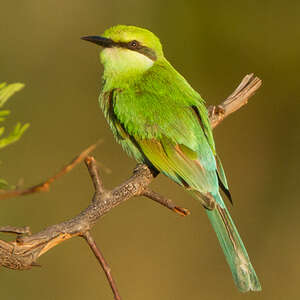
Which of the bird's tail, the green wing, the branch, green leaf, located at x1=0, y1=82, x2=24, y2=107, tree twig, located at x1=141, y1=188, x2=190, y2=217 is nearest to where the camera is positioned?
green leaf, located at x1=0, y1=82, x2=24, y2=107

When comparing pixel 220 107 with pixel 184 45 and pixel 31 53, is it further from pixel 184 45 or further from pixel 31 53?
pixel 31 53

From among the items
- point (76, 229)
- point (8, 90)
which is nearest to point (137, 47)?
point (76, 229)

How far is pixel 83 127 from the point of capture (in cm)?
371

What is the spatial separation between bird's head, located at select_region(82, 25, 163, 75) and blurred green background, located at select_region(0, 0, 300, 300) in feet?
3.68

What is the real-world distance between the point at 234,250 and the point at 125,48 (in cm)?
97

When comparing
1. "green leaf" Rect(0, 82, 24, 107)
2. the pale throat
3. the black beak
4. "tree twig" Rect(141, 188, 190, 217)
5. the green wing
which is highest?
the black beak

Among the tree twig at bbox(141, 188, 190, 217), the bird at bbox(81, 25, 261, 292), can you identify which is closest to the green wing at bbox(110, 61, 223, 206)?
the bird at bbox(81, 25, 261, 292)

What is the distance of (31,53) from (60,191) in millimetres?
921

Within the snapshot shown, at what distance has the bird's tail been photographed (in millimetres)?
2014

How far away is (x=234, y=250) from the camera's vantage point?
2078 millimetres

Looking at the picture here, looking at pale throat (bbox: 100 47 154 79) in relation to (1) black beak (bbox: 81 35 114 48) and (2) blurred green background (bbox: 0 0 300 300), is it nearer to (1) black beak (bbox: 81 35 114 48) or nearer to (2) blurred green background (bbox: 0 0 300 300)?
(1) black beak (bbox: 81 35 114 48)

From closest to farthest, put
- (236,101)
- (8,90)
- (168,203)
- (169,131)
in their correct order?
(8,90) → (168,203) → (169,131) → (236,101)

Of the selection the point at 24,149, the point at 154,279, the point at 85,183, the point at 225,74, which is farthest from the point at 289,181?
the point at 24,149

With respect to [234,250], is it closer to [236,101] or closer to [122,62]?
[236,101]
